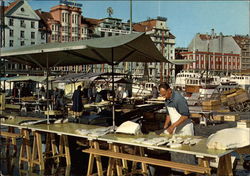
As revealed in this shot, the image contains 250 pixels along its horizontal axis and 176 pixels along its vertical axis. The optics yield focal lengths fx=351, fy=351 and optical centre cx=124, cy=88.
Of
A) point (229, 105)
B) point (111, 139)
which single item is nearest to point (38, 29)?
point (229, 105)

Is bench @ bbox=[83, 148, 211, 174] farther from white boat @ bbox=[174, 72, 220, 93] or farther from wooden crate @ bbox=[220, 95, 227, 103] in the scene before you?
white boat @ bbox=[174, 72, 220, 93]

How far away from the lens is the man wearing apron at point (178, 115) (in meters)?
6.56

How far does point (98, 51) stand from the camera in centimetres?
924

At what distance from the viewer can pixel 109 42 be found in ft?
24.7

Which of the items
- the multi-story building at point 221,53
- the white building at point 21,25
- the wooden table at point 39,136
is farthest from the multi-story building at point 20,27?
the wooden table at point 39,136

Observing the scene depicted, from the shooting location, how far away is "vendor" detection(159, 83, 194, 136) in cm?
655

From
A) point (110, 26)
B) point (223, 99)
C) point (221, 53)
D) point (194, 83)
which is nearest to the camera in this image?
point (223, 99)

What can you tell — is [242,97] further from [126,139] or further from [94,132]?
[126,139]

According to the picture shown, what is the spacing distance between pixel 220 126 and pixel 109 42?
11471mm

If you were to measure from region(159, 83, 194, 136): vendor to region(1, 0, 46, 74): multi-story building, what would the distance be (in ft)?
216

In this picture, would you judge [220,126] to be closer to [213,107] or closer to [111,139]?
[213,107]

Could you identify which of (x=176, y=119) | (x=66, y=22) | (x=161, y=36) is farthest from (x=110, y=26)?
(x=176, y=119)

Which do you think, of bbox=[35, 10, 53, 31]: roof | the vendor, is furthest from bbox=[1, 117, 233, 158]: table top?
bbox=[35, 10, 53, 31]: roof

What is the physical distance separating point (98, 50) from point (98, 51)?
0.13m
